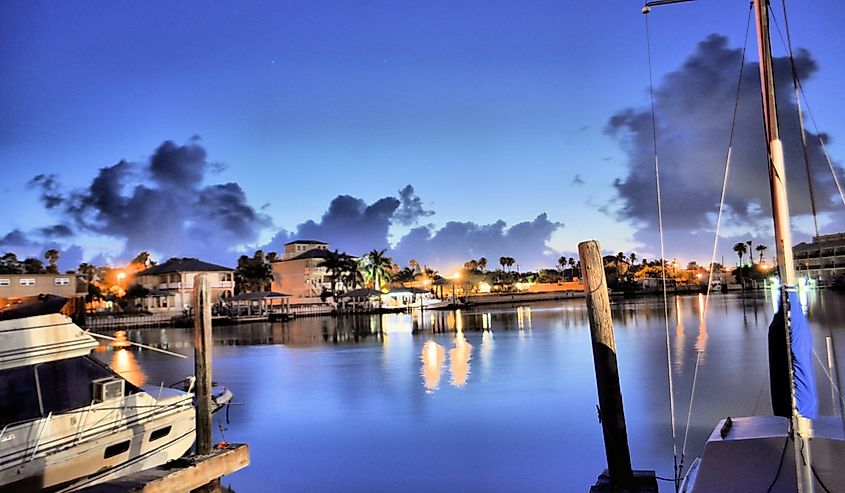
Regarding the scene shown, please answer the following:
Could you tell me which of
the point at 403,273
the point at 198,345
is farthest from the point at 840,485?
the point at 403,273

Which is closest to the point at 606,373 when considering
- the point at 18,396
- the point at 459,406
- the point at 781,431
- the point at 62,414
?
the point at 781,431

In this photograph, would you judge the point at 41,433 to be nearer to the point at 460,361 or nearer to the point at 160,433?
the point at 160,433

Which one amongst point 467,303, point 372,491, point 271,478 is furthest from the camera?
point 467,303

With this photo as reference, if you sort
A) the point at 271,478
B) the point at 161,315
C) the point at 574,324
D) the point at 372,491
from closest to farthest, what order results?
the point at 372,491 < the point at 271,478 < the point at 574,324 < the point at 161,315

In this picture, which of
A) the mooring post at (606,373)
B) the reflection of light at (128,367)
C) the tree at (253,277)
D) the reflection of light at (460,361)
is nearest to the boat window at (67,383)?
the mooring post at (606,373)

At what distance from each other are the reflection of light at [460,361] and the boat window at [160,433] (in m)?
15.5

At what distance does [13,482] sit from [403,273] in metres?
171

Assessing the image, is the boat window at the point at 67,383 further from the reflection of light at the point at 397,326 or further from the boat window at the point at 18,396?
the reflection of light at the point at 397,326

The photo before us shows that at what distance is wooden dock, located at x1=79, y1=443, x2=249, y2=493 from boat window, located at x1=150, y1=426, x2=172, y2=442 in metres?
2.38

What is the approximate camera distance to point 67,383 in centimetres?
1056

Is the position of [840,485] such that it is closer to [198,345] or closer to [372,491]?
[372,491]

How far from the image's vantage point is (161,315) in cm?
8219

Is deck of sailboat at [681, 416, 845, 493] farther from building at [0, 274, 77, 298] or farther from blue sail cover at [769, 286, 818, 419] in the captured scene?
building at [0, 274, 77, 298]

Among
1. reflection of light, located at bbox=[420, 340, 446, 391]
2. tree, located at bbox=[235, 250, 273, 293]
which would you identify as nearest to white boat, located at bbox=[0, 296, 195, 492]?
reflection of light, located at bbox=[420, 340, 446, 391]
